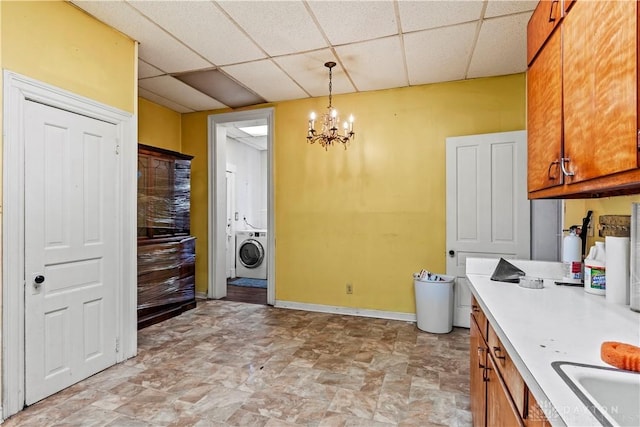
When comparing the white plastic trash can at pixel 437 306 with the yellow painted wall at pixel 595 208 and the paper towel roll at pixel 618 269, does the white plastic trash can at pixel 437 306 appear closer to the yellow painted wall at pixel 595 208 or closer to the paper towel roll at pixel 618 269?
the yellow painted wall at pixel 595 208

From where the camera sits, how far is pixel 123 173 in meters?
2.70

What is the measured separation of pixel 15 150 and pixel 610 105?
2.96 metres

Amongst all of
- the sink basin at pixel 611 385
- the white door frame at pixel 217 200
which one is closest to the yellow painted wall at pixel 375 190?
the white door frame at pixel 217 200

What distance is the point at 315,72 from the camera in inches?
136

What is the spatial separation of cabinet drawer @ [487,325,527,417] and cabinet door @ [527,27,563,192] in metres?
0.77

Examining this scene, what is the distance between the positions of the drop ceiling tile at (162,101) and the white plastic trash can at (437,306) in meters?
3.97

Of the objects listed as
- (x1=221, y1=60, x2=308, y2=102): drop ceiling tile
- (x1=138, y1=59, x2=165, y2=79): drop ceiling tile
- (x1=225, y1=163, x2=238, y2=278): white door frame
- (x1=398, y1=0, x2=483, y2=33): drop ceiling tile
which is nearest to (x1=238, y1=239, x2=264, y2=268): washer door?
(x1=225, y1=163, x2=238, y2=278): white door frame

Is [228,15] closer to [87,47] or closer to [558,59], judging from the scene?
[87,47]

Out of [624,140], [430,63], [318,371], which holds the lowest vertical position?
[318,371]

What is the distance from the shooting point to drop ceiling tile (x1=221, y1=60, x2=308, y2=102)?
3346 mm

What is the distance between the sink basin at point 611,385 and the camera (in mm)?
801

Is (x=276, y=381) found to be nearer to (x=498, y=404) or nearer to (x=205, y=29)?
(x=498, y=404)

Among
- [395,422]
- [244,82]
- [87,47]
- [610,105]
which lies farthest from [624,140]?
[244,82]

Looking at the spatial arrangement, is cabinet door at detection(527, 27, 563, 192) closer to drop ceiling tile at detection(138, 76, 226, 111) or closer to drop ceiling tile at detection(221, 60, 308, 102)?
drop ceiling tile at detection(221, 60, 308, 102)
